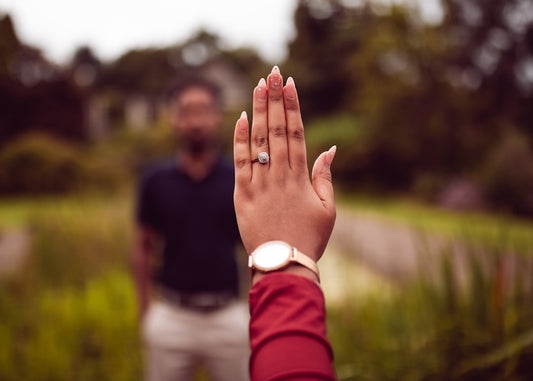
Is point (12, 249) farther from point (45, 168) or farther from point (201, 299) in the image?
point (201, 299)

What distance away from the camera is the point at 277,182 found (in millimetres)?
775

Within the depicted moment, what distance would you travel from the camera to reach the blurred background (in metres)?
1.92

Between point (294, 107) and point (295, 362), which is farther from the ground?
point (294, 107)

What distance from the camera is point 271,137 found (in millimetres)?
783

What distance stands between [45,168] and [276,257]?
3.12m

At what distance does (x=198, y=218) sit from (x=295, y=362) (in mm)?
1475

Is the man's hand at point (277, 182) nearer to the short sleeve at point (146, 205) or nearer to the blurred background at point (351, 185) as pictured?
the blurred background at point (351, 185)

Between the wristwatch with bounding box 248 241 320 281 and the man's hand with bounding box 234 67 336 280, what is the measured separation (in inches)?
1.2

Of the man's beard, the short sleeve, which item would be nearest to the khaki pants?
the short sleeve

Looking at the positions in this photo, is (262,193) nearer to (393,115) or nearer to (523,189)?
(393,115)

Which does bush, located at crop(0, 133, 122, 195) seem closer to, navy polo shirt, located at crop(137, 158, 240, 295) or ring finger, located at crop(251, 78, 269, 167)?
navy polo shirt, located at crop(137, 158, 240, 295)

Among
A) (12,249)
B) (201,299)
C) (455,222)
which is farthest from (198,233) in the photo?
(12,249)

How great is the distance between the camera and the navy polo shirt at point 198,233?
2.01 meters

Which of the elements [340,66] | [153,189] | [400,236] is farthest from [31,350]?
[400,236]
